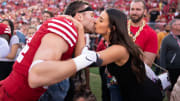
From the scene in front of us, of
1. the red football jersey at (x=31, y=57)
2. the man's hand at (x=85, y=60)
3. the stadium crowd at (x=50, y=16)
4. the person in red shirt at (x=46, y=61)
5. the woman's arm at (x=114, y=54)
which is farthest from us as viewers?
the stadium crowd at (x=50, y=16)

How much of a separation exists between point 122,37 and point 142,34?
162cm

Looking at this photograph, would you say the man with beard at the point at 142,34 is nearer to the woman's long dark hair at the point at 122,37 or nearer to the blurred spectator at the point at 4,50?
the woman's long dark hair at the point at 122,37

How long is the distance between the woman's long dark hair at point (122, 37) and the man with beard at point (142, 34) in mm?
1421

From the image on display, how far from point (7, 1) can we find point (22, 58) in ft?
72.1

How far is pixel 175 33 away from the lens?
15.7ft

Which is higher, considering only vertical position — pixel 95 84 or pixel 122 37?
pixel 122 37

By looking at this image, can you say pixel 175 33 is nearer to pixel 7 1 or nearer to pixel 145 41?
pixel 145 41

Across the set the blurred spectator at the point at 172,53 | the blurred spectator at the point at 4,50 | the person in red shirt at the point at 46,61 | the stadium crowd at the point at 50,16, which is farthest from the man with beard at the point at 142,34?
the blurred spectator at the point at 4,50

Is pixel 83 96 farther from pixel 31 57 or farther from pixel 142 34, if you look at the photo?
pixel 142 34

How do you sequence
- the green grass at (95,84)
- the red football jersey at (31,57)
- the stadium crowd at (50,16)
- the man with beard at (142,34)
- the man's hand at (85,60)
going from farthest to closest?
1. the green grass at (95,84)
2. the stadium crowd at (50,16)
3. the man with beard at (142,34)
4. the red football jersey at (31,57)
5. the man's hand at (85,60)

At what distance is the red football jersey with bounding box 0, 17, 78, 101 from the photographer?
178cm

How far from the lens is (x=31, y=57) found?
186 cm

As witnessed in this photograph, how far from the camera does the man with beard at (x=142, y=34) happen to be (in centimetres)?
367

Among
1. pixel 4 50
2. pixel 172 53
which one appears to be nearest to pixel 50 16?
pixel 4 50
